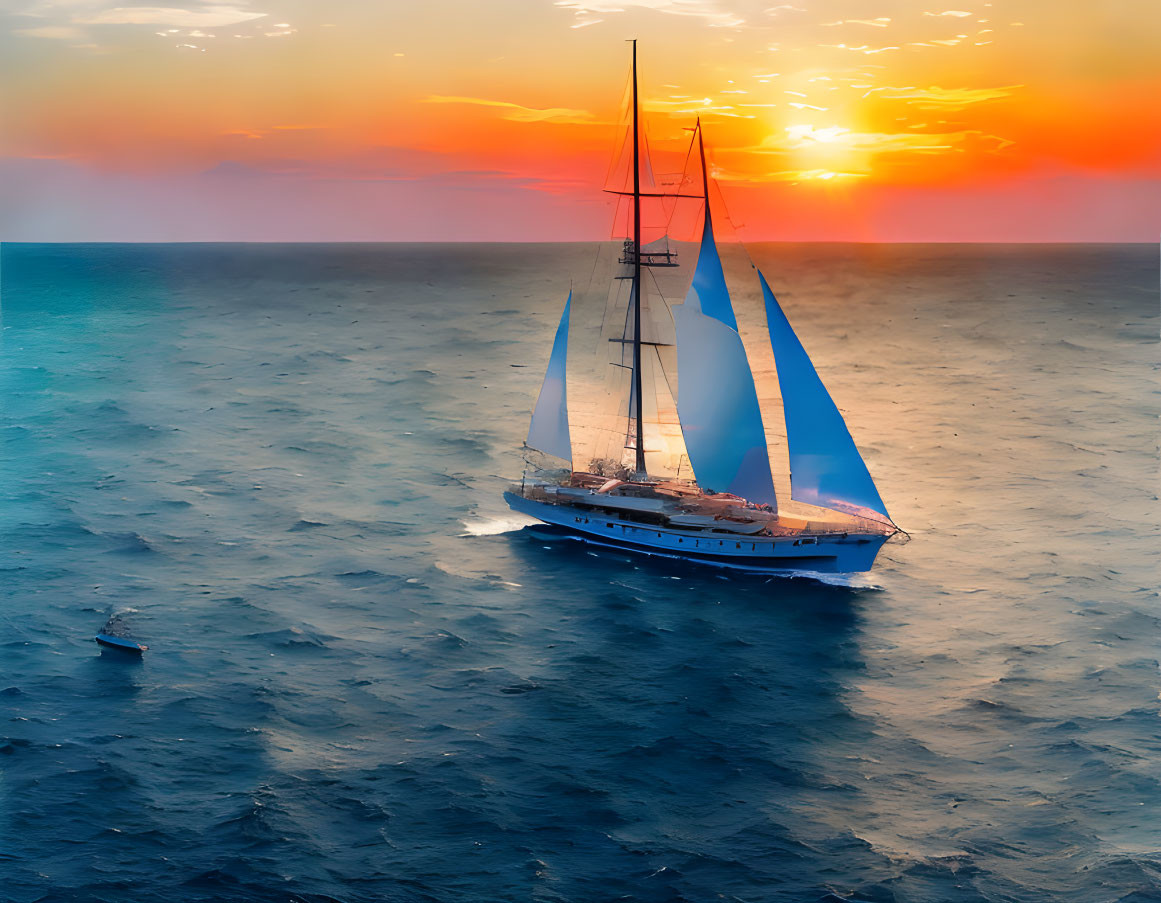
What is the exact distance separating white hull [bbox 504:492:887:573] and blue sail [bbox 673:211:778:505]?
383cm

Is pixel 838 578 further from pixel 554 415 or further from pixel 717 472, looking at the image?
pixel 554 415

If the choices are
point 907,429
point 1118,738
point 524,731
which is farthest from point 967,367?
point 524,731

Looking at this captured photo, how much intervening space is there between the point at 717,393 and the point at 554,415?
36.6ft

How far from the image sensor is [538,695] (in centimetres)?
4844

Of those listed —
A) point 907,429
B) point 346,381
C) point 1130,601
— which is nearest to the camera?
point 1130,601

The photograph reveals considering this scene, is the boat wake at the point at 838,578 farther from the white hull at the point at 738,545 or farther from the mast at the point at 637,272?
the mast at the point at 637,272

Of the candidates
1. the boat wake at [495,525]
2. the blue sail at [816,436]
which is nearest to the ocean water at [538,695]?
the boat wake at [495,525]

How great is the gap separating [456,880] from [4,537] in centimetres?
4837

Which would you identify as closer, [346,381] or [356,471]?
[356,471]

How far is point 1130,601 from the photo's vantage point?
197ft

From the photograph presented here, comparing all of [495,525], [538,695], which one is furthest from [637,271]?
[538,695]

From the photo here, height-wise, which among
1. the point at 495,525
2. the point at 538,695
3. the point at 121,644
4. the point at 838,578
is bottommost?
the point at 538,695

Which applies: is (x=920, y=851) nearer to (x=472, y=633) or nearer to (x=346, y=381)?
(x=472, y=633)

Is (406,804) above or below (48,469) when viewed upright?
below
